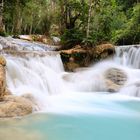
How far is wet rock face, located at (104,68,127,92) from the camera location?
11.8 m

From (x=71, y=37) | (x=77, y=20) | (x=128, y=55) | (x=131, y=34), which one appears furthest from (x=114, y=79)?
(x=131, y=34)

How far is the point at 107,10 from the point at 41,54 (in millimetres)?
8416

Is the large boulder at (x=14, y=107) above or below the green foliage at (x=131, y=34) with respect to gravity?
below

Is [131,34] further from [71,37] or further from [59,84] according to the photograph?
[59,84]

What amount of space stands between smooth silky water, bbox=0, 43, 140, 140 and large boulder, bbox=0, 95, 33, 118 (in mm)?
212

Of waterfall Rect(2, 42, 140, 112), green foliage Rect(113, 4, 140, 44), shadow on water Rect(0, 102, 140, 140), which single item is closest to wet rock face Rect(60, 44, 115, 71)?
waterfall Rect(2, 42, 140, 112)

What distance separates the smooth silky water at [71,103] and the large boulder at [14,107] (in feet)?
0.70

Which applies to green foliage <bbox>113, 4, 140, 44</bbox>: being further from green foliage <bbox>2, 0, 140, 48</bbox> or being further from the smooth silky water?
the smooth silky water

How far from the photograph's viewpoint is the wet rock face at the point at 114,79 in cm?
1184

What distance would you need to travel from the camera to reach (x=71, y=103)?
9.44 meters

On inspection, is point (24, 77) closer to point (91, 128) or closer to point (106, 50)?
point (91, 128)

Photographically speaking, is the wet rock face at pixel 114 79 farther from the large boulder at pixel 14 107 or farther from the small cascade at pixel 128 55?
the large boulder at pixel 14 107

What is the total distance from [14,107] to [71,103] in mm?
2415

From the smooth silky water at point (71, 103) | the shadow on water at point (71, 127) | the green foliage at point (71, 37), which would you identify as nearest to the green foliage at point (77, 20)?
the green foliage at point (71, 37)
